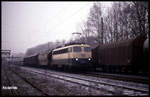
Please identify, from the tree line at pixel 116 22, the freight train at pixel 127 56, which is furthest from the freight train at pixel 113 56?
the tree line at pixel 116 22

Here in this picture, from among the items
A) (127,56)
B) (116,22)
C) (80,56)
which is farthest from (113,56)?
(116,22)

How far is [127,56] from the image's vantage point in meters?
22.8

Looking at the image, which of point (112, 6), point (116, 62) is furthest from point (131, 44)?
point (112, 6)

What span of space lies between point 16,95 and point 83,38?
50.0 m

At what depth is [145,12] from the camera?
36938 millimetres

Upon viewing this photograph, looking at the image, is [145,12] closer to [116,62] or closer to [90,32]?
[116,62]

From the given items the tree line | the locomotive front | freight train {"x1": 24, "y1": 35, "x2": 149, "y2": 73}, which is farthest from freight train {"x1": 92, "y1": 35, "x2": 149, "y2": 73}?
the tree line

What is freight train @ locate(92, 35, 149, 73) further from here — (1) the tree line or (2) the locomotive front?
(1) the tree line

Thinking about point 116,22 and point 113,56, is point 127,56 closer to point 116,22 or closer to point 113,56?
point 113,56

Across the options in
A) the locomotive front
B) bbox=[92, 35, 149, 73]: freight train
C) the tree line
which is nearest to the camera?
bbox=[92, 35, 149, 73]: freight train

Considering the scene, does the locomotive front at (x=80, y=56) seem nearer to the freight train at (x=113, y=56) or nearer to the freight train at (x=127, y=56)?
the freight train at (x=113, y=56)

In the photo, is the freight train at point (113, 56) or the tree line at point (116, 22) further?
the tree line at point (116, 22)

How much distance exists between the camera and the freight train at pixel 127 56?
69.3 feet

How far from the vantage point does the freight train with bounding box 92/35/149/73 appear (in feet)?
69.3
